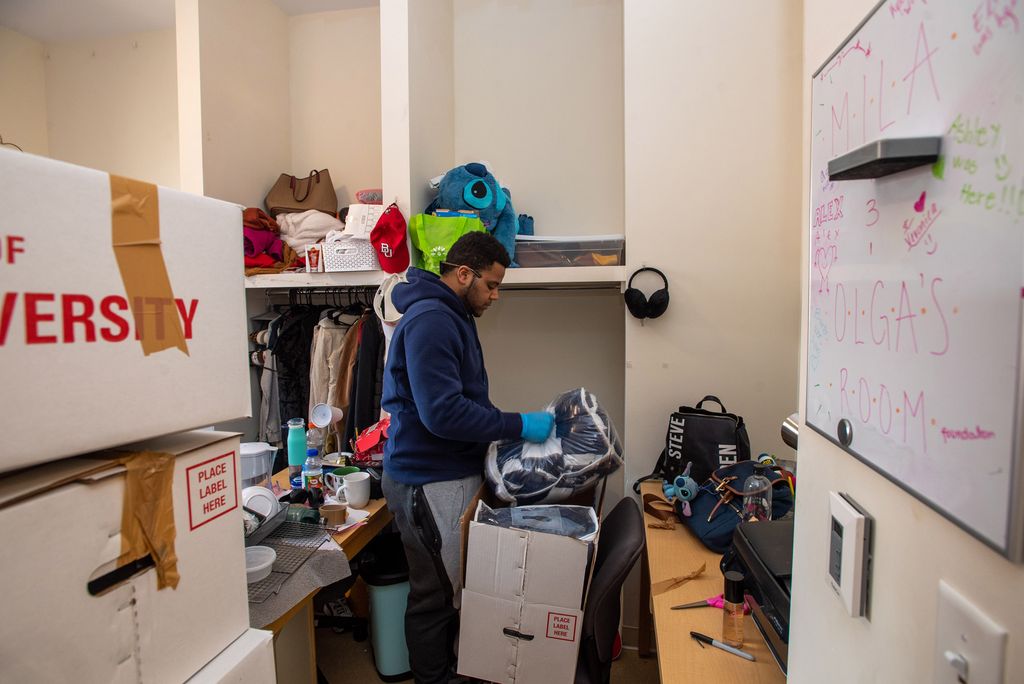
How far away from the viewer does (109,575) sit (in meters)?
0.57

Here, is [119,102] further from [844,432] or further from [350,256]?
[844,432]

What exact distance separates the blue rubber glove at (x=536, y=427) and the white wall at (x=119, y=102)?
2.85 metres

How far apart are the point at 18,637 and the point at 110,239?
1.35ft

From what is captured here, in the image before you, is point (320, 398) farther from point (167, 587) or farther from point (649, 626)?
point (167, 587)

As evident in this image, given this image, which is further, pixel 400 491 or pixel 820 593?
pixel 400 491

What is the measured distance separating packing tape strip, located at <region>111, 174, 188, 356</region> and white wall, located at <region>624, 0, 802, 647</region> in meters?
1.78

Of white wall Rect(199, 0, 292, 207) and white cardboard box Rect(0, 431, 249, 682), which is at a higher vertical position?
white wall Rect(199, 0, 292, 207)

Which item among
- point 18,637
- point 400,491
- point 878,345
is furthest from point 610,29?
point 18,637

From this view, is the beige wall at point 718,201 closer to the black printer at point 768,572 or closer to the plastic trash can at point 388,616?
the black printer at point 768,572

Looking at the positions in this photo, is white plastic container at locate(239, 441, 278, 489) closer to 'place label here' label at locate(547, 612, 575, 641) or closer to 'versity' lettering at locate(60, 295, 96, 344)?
'place label here' label at locate(547, 612, 575, 641)

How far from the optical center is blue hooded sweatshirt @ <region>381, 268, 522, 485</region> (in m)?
1.55

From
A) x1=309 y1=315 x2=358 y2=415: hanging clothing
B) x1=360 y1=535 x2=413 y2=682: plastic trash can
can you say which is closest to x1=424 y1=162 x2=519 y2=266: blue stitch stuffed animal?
x1=309 y1=315 x2=358 y2=415: hanging clothing

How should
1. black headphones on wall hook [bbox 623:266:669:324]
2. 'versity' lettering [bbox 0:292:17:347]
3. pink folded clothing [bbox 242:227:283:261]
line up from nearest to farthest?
'versity' lettering [bbox 0:292:17:347]
black headphones on wall hook [bbox 623:266:669:324]
pink folded clothing [bbox 242:227:283:261]

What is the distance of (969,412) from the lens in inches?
15.1
